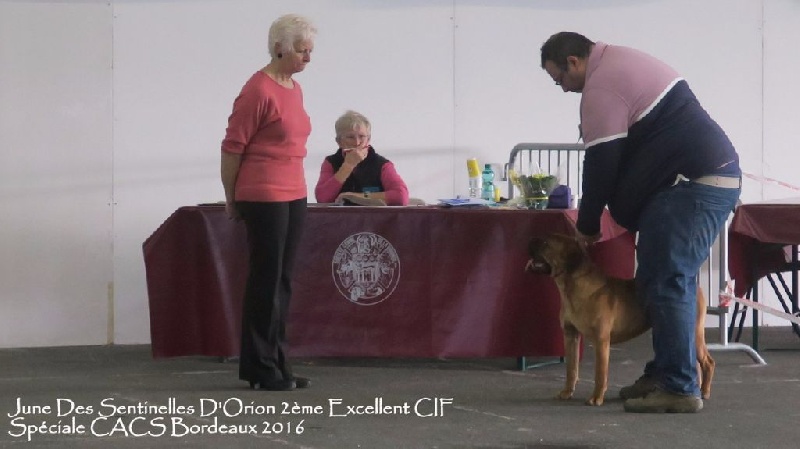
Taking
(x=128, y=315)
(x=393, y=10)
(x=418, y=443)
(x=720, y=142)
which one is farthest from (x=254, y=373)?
(x=393, y=10)

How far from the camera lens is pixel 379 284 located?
13.9ft

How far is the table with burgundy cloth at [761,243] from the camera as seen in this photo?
470cm

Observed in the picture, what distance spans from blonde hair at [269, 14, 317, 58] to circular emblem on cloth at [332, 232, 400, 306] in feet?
3.18

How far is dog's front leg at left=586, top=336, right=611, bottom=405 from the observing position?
131 inches

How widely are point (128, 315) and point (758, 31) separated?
3674mm

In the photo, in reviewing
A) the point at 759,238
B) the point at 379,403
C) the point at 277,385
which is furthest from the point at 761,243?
the point at 277,385

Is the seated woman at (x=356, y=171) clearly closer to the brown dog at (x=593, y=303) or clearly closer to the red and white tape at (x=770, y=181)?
the brown dog at (x=593, y=303)

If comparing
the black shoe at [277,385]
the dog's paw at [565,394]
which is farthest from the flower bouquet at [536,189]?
the black shoe at [277,385]

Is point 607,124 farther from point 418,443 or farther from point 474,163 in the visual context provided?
point 474,163

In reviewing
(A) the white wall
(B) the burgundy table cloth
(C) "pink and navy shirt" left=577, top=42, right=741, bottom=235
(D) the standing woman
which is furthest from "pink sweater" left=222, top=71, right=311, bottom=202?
(B) the burgundy table cloth

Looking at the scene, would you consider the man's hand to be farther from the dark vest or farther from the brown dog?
the dark vest

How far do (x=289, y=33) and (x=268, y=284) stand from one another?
32.0 inches

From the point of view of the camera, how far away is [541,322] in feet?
13.7

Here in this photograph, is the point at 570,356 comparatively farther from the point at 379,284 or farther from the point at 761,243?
the point at 761,243
